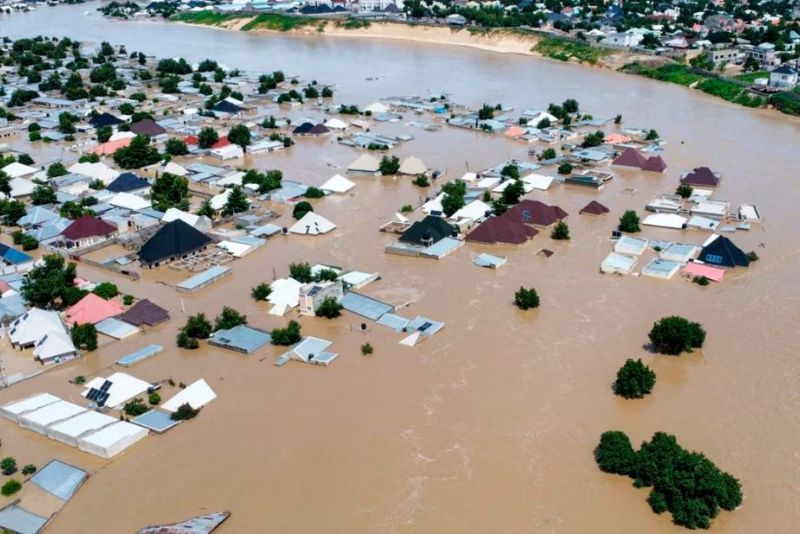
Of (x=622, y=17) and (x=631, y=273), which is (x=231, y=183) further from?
(x=622, y=17)

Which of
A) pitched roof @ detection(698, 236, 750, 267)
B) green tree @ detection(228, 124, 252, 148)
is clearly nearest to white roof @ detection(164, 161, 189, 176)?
green tree @ detection(228, 124, 252, 148)

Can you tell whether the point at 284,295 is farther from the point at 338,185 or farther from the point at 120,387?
the point at 338,185

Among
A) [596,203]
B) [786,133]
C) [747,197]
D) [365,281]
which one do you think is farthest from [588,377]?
[786,133]

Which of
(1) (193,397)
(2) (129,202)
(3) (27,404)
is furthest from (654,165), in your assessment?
(3) (27,404)

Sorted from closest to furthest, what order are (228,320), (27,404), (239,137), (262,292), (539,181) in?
1. (27,404)
2. (228,320)
3. (262,292)
4. (539,181)
5. (239,137)

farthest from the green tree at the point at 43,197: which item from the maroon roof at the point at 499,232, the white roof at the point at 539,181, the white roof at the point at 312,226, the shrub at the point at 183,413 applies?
the white roof at the point at 539,181

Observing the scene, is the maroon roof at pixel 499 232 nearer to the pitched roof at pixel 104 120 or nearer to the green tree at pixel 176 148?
the green tree at pixel 176 148

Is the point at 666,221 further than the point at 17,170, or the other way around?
the point at 17,170
